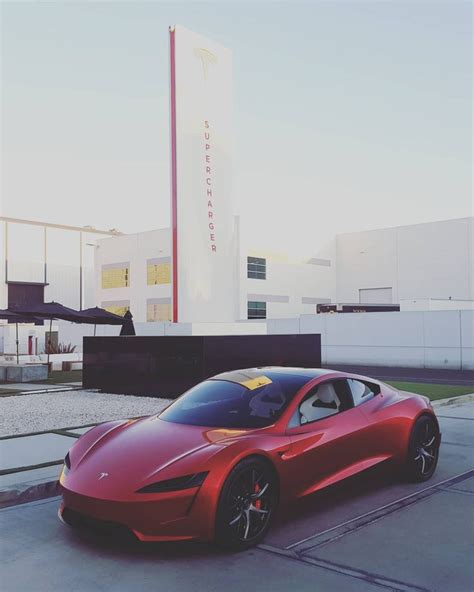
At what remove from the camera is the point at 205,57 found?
16609 millimetres

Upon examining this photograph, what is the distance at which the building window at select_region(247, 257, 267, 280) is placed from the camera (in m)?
54.8

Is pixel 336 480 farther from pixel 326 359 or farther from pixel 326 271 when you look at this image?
pixel 326 271

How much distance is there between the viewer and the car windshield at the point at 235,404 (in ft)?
18.2

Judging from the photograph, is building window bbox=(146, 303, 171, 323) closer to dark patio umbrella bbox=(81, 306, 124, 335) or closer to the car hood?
dark patio umbrella bbox=(81, 306, 124, 335)

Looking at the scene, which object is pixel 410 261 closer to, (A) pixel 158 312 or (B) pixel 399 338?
(A) pixel 158 312

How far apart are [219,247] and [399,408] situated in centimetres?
1048

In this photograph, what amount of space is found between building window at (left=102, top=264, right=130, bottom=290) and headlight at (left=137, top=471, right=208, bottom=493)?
5826 cm

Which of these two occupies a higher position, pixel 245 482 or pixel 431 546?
pixel 245 482

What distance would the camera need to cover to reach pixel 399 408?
6.67 meters

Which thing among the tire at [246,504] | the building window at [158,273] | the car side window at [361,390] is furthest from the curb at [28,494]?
the building window at [158,273]

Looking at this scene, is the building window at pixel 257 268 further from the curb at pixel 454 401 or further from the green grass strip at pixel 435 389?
the curb at pixel 454 401

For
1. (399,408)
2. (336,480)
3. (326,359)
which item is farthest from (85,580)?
(326,359)

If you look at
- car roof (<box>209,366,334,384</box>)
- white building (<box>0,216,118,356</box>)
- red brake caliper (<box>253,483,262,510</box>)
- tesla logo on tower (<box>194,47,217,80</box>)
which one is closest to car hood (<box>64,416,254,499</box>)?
red brake caliper (<box>253,483,262,510</box>)

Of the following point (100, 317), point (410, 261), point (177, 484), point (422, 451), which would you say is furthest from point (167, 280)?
point (177, 484)
